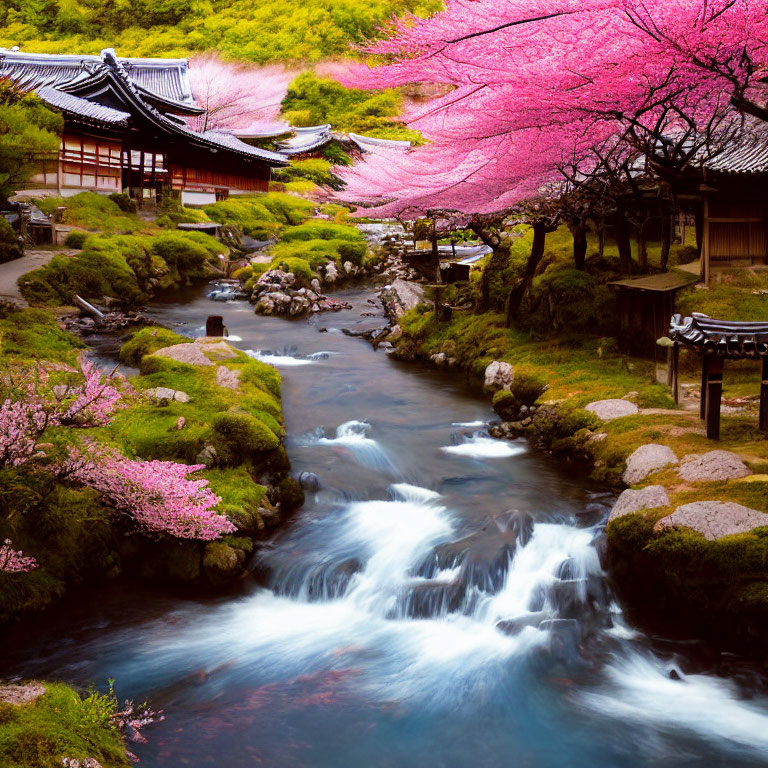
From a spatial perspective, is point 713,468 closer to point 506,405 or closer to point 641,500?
point 641,500

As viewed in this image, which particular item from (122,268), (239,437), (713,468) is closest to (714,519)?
(713,468)

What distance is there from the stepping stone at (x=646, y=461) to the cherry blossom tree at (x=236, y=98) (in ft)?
150

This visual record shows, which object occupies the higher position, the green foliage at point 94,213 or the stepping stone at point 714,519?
the green foliage at point 94,213

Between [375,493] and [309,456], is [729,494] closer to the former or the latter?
[375,493]

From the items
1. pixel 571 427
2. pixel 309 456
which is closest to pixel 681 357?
pixel 571 427

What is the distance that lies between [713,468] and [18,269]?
752 inches

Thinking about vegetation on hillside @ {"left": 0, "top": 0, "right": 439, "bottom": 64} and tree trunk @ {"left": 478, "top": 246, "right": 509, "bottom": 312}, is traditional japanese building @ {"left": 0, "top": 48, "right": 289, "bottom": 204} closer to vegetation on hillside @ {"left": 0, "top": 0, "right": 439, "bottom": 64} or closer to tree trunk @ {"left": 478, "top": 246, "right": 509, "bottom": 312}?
tree trunk @ {"left": 478, "top": 246, "right": 509, "bottom": 312}

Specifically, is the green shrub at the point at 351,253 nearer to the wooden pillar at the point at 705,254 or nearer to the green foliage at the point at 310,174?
the wooden pillar at the point at 705,254

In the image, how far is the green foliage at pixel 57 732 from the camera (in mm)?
5078

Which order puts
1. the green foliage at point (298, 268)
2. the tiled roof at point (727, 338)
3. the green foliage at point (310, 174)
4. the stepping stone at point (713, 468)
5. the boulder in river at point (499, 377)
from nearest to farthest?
the stepping stone at point (713, 468) → the tiled roof at point (727, 338) → the boulder in river at point (499, 377) → the green foliage at point (298, 268) → the green foliage at point (310, 174)

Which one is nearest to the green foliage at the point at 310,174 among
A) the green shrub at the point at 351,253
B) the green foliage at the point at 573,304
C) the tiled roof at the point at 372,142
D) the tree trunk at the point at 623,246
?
the tiled roof at the point at 372,142

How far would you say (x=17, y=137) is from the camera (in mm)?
19469

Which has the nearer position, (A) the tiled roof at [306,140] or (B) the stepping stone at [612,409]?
(B) the stepping stone at [612,409]

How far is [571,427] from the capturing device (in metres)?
13.2
